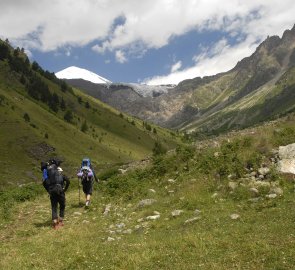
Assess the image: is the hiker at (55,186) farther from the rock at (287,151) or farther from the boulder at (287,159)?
the rock at (287,151)

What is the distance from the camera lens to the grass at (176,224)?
12695mm

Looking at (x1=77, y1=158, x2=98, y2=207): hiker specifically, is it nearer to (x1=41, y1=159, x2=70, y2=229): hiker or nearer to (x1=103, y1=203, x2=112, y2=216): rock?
(x1=103, y1=203, x2=112, y2=216): rock

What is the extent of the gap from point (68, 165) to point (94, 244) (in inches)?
3484

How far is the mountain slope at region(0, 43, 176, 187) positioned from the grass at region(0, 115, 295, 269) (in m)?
33.8

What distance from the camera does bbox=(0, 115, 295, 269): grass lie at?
12695 millimetres

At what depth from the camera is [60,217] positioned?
68.9ft

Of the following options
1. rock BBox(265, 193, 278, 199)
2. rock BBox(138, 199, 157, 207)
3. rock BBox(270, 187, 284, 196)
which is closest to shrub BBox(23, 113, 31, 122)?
rock BBox(138, 199, 157, 207)

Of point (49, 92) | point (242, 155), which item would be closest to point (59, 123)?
point (49, 92)

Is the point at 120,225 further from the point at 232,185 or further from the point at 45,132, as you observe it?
the point at 45,132

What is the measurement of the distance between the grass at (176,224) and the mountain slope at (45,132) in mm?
33793

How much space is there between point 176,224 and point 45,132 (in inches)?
4329

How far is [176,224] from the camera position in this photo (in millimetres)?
17016

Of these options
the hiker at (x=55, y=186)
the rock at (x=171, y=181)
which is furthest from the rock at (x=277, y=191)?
the hiker at (x=55, y=186)

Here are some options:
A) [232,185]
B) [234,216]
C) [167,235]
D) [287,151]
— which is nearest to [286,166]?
[287,151]
